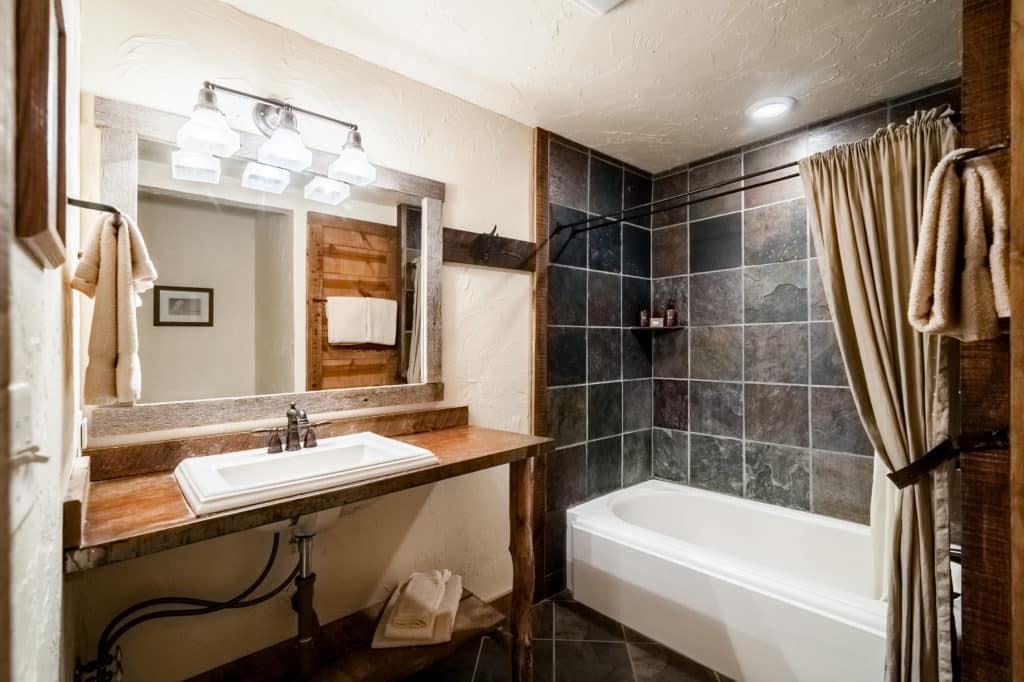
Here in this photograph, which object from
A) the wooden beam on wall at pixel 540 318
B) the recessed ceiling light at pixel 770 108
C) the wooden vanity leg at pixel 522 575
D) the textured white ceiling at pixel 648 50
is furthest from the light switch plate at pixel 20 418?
the recessed ceiling light at pixel 770 108

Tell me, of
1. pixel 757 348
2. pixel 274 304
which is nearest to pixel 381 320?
pixel 274 304

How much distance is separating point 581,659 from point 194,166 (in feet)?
7.49

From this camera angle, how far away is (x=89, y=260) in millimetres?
1010

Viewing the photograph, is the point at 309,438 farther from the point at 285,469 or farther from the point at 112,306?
the point at 112,306

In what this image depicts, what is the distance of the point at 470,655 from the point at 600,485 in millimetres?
1098

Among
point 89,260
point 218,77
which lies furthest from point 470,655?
point 218,77

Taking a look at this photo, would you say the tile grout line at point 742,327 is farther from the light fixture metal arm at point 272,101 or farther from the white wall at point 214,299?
the white wall at point 214,299

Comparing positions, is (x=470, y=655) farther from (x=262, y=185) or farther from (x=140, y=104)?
(x=140, y=104)

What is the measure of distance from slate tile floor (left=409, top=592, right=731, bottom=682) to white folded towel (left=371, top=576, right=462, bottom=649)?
0.31 m

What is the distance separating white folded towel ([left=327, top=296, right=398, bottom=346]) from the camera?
167 cm

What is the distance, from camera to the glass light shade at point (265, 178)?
147 centimetres

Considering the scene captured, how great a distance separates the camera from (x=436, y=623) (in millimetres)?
1617

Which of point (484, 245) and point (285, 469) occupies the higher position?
point (484, 245)

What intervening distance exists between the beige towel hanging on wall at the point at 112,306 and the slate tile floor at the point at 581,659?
1516 millimetres
